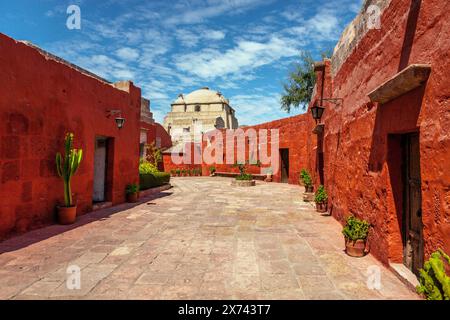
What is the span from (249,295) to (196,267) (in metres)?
1.01

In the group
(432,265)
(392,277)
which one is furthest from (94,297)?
(392,277)

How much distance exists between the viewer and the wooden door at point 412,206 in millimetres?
3387

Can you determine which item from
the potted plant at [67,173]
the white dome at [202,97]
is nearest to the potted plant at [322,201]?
the potted plant at [67,173]

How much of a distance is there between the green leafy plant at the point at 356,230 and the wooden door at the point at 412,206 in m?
0.60

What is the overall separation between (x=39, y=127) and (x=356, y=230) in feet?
19.9

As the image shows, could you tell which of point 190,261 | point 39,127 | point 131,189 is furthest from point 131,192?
point 190,261

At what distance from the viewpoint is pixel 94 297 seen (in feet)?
9.46

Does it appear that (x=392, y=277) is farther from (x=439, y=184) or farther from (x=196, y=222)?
(x=196, y=222)

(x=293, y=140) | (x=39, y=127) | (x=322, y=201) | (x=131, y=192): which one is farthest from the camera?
(x=293, y=140)

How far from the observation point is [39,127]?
557cm

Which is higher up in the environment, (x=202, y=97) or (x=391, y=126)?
(x=202, y=97)

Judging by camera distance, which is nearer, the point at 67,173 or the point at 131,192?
the point at 67,173

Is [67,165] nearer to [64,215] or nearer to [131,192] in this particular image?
[64,215]

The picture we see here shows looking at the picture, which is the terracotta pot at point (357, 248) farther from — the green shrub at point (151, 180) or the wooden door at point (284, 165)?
the wooden door at point (284, 165)
